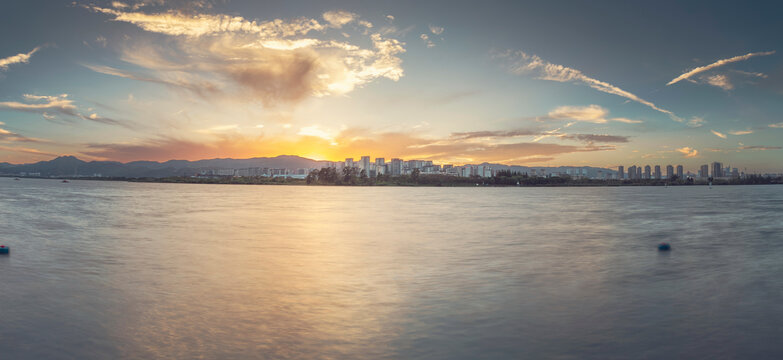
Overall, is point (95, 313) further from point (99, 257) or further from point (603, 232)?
point (603, 232)

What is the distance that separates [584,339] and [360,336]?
3.51 metres

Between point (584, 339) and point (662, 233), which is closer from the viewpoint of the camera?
point (584, 339)

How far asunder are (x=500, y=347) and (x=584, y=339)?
1.41 metres

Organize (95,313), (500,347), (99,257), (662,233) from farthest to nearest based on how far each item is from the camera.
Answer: (662,233), (99,257), (95,313), (500,347)

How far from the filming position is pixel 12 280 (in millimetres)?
11555

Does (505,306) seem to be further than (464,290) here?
No

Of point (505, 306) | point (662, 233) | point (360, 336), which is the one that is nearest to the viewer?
point (360, 336)

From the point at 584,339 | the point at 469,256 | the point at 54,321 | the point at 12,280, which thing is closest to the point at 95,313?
the point at 54,321

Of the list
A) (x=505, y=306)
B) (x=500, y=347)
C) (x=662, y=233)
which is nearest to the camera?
(x=500, y=347)

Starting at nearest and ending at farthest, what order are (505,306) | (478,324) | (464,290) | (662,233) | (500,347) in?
(500,347) < (478,324) < (505,306) < (464,290) < (662,233)

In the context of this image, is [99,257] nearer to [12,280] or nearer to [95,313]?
[12,280]

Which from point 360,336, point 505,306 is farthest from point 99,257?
point 505,306

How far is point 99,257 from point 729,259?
2207cm

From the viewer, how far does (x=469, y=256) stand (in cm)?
1642
